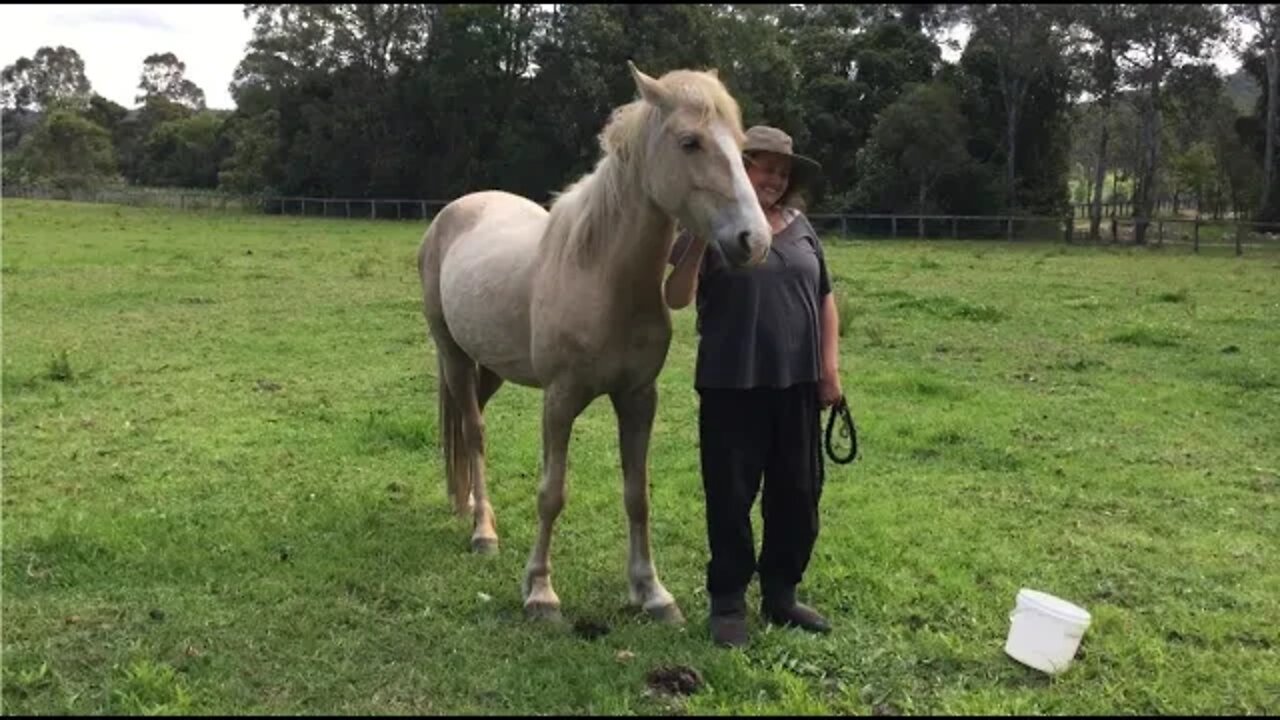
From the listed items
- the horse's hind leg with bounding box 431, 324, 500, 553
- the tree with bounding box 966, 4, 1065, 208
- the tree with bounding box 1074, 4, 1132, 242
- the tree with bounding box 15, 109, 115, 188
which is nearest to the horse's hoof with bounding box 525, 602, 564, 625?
the horse's hind leg with bounding box 431, 324, 500, 553

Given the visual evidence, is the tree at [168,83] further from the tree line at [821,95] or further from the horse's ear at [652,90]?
the horse's ear at [652,90]

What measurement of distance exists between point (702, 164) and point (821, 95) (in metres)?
36.1

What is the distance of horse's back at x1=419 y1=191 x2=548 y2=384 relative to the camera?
4512mm

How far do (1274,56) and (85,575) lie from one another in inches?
1548

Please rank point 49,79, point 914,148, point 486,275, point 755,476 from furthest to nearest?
point 49,79 < point 914,148 < point 486,275 < point 755,476

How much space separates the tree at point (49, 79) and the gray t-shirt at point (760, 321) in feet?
248

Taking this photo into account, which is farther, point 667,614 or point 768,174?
point 667,614

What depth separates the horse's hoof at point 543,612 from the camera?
407cm

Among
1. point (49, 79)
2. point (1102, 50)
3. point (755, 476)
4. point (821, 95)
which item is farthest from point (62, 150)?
point (755, 476)

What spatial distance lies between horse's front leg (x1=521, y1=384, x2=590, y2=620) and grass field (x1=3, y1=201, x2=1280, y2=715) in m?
0.14

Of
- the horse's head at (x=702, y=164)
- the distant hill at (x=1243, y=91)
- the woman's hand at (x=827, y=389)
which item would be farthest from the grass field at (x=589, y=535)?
the distant hill at (x=1243, y=91)

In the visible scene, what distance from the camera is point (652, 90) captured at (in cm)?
352

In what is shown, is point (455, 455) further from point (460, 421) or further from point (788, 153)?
point (788, 153)

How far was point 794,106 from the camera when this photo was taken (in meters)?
36.8
